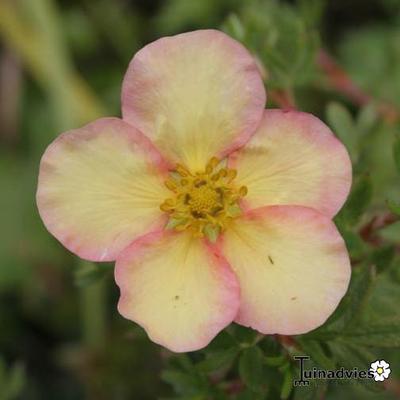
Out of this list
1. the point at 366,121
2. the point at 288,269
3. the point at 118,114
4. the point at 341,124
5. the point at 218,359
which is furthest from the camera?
the point at 118,114

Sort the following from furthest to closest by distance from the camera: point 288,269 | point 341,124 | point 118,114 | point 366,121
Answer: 1. point 118,114
2. point 366,121
3. point 341,124
4. point 288,269

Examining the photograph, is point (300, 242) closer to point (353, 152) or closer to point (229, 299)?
point (229, 299)

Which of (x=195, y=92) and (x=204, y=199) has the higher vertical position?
(x=195, y=92)

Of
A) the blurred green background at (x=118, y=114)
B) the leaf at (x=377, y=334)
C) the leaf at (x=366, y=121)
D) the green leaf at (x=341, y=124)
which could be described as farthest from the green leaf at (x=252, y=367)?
the leaf at (x=366, y=121)

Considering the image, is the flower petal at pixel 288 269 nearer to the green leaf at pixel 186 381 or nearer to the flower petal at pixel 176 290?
the flower petal at pixel 176 290

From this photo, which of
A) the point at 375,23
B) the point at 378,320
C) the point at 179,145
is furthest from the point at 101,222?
the point at 375,23

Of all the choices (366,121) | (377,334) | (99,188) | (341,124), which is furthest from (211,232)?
(366,121)

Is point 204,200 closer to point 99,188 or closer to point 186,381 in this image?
point 99,188

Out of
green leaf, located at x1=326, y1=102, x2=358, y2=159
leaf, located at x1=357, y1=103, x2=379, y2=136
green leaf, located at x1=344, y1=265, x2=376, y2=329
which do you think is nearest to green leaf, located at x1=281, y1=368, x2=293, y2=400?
green leaf, located at x1=344, y1=265, x2=376, y2=329
